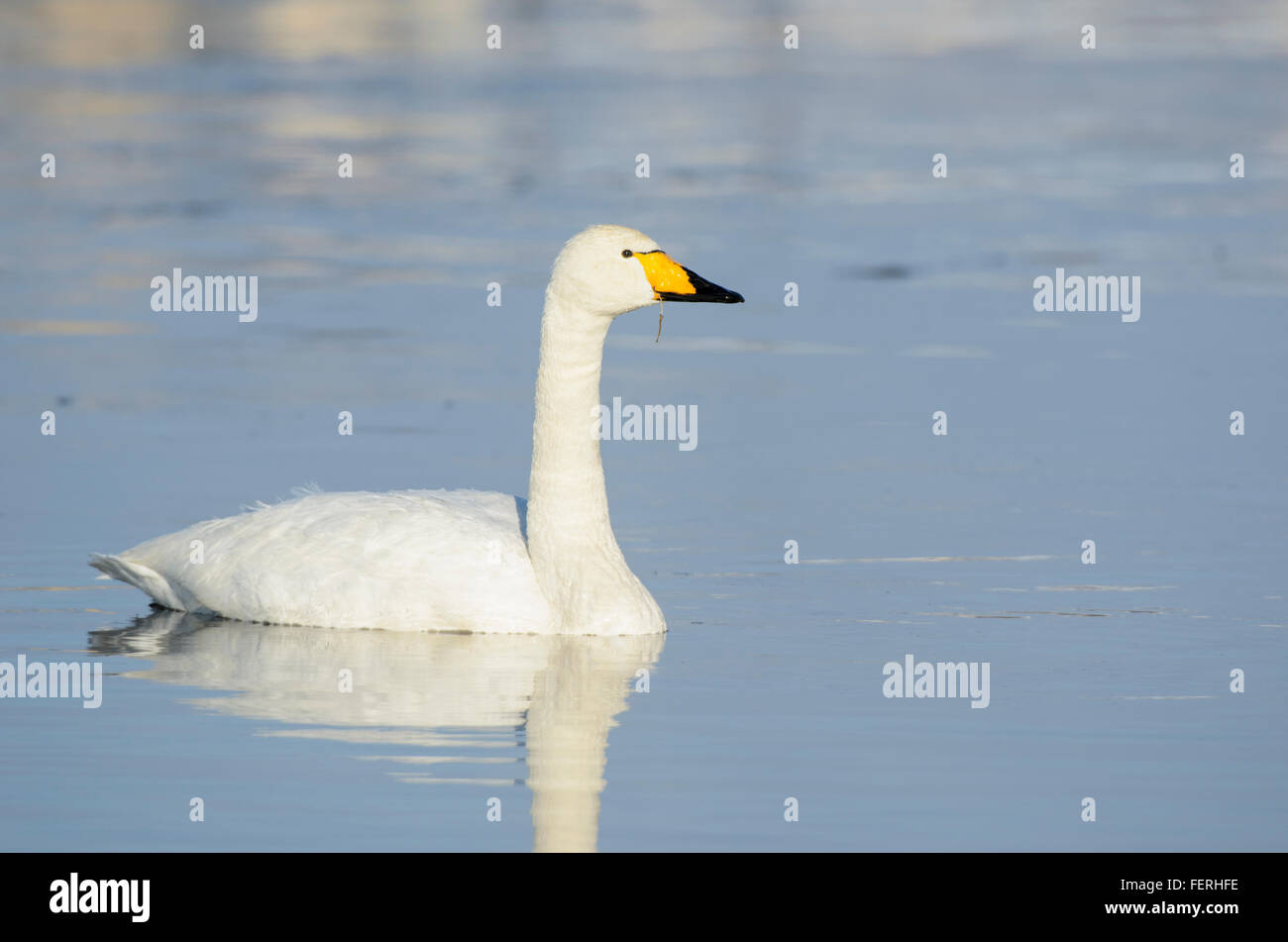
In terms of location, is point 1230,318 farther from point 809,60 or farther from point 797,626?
point 809,60

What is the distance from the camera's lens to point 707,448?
1727cm

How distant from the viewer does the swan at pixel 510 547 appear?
41.7 feet

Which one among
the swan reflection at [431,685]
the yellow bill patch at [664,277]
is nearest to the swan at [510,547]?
the yellow bill patch at [664,277]

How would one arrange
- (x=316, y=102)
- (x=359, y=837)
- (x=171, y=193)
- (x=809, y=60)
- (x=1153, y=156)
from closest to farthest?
(x=359, y=837) → (x=171, y=193) → (x=1153, y=156) → (x=316, y=102) → (x=809, y=60)

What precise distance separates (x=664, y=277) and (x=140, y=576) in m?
3.38

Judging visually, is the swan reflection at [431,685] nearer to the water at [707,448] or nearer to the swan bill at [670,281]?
the water at [707,448]

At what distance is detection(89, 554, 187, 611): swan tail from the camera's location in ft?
43.5

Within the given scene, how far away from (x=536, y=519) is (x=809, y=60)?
1326 inches

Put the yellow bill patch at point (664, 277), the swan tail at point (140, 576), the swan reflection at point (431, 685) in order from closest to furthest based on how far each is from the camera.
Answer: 1. the swan reflection at point (431, 685)
2. the yellow bill patch at point (664, 277)
3. the swan tail at point (140, 576)

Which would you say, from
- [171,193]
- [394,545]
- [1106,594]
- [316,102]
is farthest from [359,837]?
[316,102]

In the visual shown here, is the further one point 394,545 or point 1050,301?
point 1050,301

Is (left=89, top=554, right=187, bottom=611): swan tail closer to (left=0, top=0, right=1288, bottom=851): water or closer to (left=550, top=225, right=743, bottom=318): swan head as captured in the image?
(left=0, top=0, right=1288, bottom=851): water

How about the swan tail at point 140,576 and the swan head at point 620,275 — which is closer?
the swan head at point 620,275

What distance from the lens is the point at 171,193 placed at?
30.1 m
